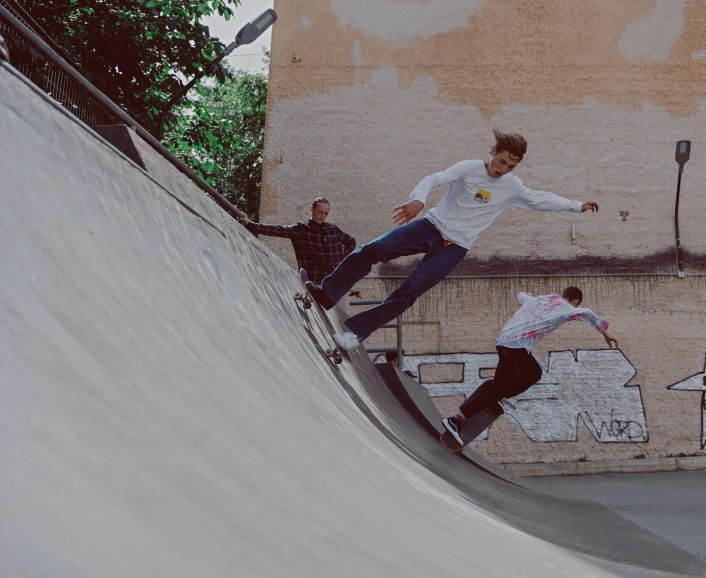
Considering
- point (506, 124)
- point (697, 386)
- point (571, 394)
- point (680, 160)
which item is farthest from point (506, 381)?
point (506, 124)

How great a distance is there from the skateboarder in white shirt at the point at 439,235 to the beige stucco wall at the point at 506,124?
8016 millimetres

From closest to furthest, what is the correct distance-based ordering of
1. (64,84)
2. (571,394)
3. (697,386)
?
(64,84)
(697,386)
(571,394)

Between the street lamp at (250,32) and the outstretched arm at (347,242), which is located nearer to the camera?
the outstretched arm at (347,242)

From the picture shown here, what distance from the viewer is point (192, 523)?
0.98 metres

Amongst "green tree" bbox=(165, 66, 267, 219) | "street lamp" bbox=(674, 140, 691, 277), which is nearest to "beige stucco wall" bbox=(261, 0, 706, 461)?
"street lamp" bbox=(674, 140, 691, 277)

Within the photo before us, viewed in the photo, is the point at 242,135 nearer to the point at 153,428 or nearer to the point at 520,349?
the point at 520,349

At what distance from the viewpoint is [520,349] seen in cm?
596

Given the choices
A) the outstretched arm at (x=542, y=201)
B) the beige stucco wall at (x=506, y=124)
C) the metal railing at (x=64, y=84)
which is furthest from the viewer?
the beige stucco wall at (x=506, y=124)

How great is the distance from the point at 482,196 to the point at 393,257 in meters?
0.70

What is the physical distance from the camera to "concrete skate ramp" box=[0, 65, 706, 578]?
873mm

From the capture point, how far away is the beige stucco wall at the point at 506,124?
13125 millimetres

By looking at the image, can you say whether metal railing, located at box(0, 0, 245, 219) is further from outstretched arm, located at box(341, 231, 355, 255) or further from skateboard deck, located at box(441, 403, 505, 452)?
skateboard deck, located at box(441, 403, 505, 452)

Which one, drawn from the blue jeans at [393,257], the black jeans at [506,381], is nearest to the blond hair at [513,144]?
the blue jeans at [393,257]

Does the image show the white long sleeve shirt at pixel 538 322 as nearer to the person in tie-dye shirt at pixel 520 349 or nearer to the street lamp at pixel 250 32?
the person in tie-dye shirt at pixel 520 349
